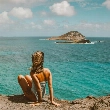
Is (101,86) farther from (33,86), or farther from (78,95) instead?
(33,86)

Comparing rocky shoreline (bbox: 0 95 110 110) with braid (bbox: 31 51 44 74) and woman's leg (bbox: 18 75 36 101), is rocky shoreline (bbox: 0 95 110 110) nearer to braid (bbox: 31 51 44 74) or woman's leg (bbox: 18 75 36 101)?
woman's leg (bbox: 18 75 36 101)

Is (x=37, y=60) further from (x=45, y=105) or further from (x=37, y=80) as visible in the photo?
(x=45, y=105)

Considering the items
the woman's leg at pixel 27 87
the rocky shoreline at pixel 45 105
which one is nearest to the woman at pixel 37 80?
the woman's leg at pixel 27 87

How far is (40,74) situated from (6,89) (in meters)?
17.0

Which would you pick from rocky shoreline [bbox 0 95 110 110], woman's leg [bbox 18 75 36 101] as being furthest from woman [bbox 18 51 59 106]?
rocky shoreline [bbox 0 95 110 110]

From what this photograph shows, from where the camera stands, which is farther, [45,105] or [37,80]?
[45,105]

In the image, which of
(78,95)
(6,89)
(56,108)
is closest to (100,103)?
(56,108)

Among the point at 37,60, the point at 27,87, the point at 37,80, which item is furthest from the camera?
the point at 27,87

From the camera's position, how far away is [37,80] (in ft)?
23.4

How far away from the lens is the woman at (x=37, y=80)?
684cm

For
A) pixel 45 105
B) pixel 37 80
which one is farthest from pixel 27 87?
pixel 45 105

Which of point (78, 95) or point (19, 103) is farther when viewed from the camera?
point (78, 95)

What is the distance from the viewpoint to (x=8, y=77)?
29141mm

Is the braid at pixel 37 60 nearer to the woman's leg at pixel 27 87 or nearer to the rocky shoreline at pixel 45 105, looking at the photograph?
the woman's leg at pixel 27 87
